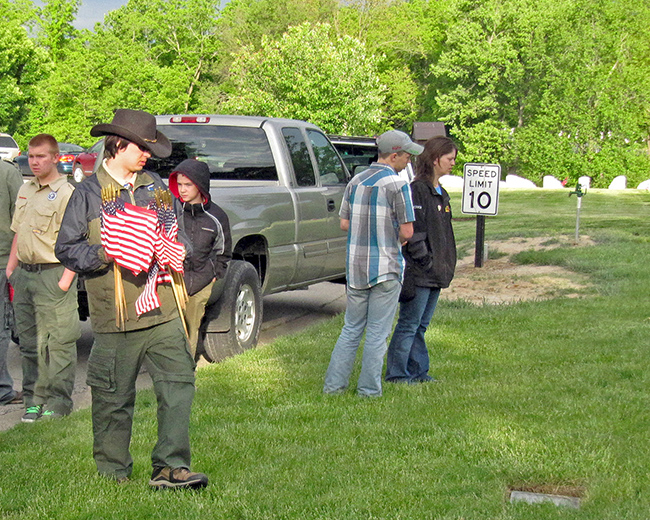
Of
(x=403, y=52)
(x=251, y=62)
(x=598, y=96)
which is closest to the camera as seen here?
(x=251, y=62)

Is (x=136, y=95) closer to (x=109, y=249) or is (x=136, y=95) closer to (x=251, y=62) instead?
(x=251, y=62)

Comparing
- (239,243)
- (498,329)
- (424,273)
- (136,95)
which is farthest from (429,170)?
(136,95)

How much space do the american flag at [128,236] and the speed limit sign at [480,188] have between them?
33.5 ft

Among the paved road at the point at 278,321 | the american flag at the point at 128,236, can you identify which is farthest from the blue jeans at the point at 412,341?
the american flag at the point at 128,236

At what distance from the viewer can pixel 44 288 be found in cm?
643

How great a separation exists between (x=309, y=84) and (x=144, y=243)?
126 feet

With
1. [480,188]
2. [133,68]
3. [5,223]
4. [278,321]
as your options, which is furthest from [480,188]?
[133,68]

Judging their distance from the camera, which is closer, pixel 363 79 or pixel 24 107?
pixel 363 79

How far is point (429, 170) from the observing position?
6.68 metres

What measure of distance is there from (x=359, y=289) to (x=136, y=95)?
56664 mm

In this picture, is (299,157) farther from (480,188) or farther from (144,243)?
(144,243)

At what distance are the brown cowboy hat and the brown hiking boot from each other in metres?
1.52

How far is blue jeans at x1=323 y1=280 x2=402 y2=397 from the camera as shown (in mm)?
6227

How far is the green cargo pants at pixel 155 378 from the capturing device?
14.2 feet
